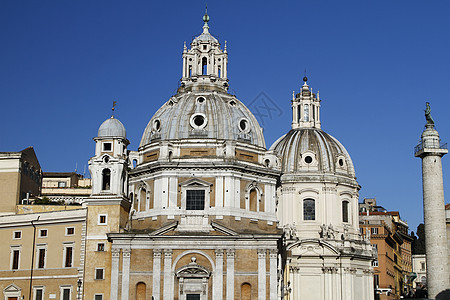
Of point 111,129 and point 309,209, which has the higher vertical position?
point 111,129

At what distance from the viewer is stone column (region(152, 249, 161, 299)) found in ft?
177

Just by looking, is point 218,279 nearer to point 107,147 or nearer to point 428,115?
point 107,147

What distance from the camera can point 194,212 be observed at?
5662 cm

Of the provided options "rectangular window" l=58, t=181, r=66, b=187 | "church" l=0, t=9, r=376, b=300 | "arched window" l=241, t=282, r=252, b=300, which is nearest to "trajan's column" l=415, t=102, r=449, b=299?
"church" l=0, t=9, r=376, b=300

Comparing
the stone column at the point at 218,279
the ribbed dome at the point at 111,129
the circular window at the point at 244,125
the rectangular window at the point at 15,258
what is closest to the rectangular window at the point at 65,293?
the rectangular window at the point at 15,258

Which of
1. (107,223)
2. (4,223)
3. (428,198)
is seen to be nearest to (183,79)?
(107,223)

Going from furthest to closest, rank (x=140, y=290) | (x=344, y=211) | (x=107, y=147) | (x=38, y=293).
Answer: (x=344, y=211) < (x=107, y=147) < (x=38, y=293) < (x=140, y=290)

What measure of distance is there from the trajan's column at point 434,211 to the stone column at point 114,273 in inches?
963

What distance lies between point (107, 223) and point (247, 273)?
39.5 feet

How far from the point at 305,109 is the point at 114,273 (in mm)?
36877

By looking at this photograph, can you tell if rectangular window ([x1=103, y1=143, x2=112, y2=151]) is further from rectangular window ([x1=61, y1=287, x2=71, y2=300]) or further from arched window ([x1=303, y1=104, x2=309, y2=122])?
arched window ([x1=303, y1=104, x2=309, y2=122])

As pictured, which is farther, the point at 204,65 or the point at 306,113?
the point at 306,113

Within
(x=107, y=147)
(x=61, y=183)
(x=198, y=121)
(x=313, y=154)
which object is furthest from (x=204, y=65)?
(x=61, y=183)

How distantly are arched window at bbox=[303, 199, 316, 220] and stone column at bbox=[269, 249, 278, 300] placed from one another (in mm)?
20404
